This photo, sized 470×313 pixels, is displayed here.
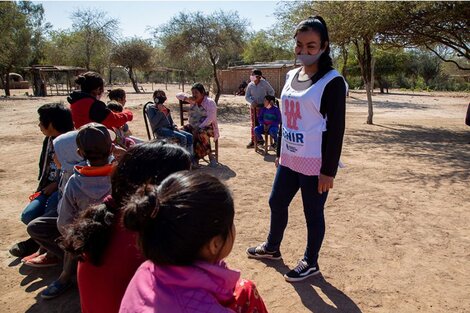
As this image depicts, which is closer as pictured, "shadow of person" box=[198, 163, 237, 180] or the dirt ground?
the dirt ground

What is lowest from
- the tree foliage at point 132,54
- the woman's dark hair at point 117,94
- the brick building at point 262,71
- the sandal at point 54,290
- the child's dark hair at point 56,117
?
the sandal at point 54,290

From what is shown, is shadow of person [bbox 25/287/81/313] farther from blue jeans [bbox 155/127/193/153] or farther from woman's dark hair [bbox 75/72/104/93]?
blue jeans [bbox 155/127/193/153]

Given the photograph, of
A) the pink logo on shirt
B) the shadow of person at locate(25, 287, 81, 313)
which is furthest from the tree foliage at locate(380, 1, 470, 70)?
the shadow of person at locate(25, 287, 81, 313)

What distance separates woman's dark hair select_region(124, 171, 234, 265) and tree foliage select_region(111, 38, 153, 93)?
111 feet

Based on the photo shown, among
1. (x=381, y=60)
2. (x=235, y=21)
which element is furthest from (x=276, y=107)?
(x=381, y=60)

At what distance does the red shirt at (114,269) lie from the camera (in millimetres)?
1461

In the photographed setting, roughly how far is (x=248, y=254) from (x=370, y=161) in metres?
4.29

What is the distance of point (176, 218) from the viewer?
1038mm

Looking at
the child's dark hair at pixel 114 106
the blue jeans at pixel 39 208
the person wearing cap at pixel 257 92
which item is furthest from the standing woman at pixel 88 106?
the person wearing cap at pixel 257 92

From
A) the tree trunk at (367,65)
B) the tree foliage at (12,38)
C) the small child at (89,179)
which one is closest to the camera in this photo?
the small child at (89,179)

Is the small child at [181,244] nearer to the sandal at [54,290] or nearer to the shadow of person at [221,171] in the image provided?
the sandal at [54,290]

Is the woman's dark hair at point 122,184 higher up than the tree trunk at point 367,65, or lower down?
lower down

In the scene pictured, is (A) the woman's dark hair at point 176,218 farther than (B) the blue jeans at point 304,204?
No

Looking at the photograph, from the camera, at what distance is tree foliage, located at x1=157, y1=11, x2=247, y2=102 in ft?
55.1
